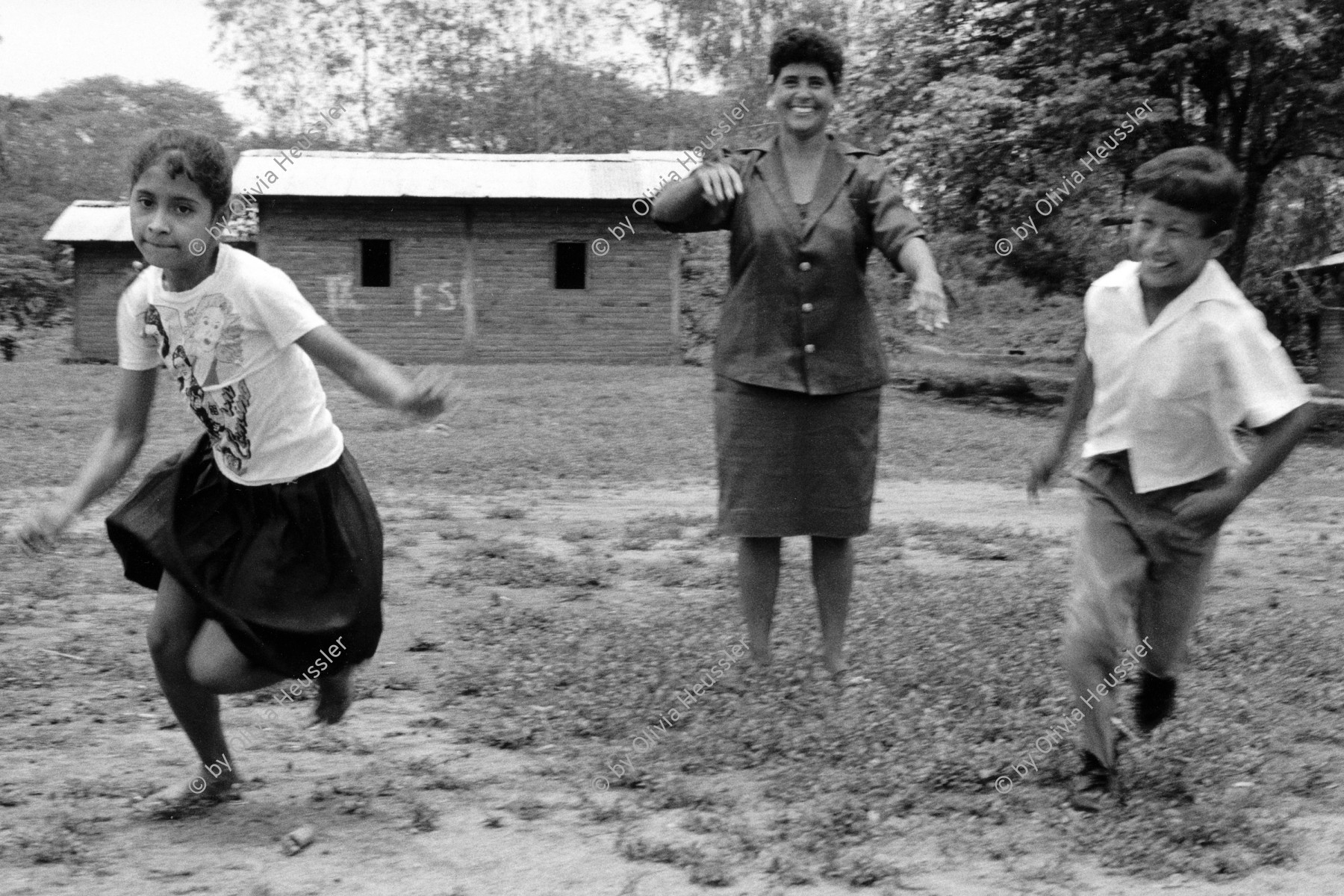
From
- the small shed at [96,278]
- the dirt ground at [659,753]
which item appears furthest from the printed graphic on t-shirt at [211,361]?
the small shed at [96,278]

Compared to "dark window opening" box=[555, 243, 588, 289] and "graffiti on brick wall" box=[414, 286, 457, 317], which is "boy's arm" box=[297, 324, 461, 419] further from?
"dark window opening" box=[555, 243, 588, 289]

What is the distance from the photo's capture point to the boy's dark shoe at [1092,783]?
3.72m

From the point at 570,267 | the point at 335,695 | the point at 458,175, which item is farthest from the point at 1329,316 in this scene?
the point at 335,695

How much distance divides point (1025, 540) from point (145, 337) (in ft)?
19.0

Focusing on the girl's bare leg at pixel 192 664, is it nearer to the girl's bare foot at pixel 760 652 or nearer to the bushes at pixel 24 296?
the girl's bare foot at pixel 760 652

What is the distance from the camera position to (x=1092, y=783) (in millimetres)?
3758

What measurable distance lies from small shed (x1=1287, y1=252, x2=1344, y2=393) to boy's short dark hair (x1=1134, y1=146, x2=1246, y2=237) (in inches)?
976

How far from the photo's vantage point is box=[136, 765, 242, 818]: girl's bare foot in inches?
143

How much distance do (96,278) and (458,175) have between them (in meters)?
7.53

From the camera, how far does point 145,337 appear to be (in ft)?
11.8

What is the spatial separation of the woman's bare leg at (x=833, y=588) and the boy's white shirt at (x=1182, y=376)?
4.07 ft

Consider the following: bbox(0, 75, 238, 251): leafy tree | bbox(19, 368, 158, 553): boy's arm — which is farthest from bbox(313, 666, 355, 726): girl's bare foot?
bbox(0, 75, 238, 251): leafy tree

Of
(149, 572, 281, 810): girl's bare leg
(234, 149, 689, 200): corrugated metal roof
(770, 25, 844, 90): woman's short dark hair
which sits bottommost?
(149, 572, 281, 810): girl's bare leg

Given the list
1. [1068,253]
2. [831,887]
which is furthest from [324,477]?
[1068,253]
